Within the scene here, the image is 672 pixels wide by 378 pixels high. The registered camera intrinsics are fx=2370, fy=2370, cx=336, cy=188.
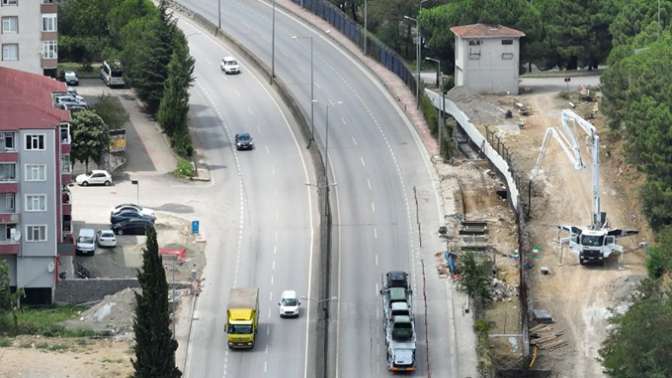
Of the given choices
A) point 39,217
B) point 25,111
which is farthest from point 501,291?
point 25,111

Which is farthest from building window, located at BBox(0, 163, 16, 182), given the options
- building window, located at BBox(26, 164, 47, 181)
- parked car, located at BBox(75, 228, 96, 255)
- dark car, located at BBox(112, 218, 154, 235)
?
dark car, located at BBox(112, 218, 154, 235)

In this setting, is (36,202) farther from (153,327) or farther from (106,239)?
(153,327)

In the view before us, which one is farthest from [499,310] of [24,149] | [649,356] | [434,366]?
[24,149]

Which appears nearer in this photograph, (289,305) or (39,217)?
(289,305)

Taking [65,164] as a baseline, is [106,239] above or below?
below

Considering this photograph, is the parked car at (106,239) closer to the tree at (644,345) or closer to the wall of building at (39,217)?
the wall of building at (39,217)

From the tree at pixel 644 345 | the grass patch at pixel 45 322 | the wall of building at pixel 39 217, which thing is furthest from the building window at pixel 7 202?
the tree at pixel 644 345

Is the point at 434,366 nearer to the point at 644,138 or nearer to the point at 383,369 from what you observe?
the point at 383,369
